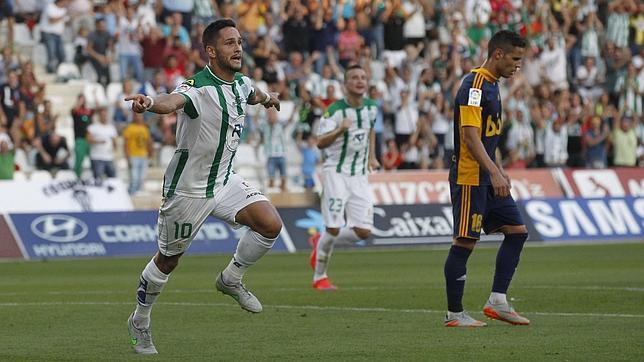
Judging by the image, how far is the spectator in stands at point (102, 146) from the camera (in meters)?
29.3

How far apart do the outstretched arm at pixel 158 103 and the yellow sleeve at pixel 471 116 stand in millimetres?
2816

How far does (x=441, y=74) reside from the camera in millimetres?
34875

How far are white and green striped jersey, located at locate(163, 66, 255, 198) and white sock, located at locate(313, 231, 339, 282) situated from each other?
686 centimetres

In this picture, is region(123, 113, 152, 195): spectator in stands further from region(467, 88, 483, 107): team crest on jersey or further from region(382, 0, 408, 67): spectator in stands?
region(467, 88, 483, 107): team crest on jersey

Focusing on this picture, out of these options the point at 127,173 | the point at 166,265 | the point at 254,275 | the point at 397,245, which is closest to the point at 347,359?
the point at 166,265

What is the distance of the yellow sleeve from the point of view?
Result: 12.4 metres

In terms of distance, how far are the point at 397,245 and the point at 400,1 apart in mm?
9920

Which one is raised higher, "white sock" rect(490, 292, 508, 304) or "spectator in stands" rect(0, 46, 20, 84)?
"white sock" rect(490, 292, 508, 304)

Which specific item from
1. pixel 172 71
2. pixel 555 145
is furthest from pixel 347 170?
pixel 555 145

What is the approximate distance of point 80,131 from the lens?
29.3m

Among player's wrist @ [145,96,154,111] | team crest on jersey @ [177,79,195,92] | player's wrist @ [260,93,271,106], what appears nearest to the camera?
player's wrist @ [145,96,154,111]

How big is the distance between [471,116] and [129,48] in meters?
20.4

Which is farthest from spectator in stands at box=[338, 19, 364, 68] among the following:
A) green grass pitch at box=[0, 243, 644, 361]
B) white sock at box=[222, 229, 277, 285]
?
white sock at box=[222, 229, 277, 285]

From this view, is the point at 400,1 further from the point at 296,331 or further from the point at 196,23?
the point at 296,331
